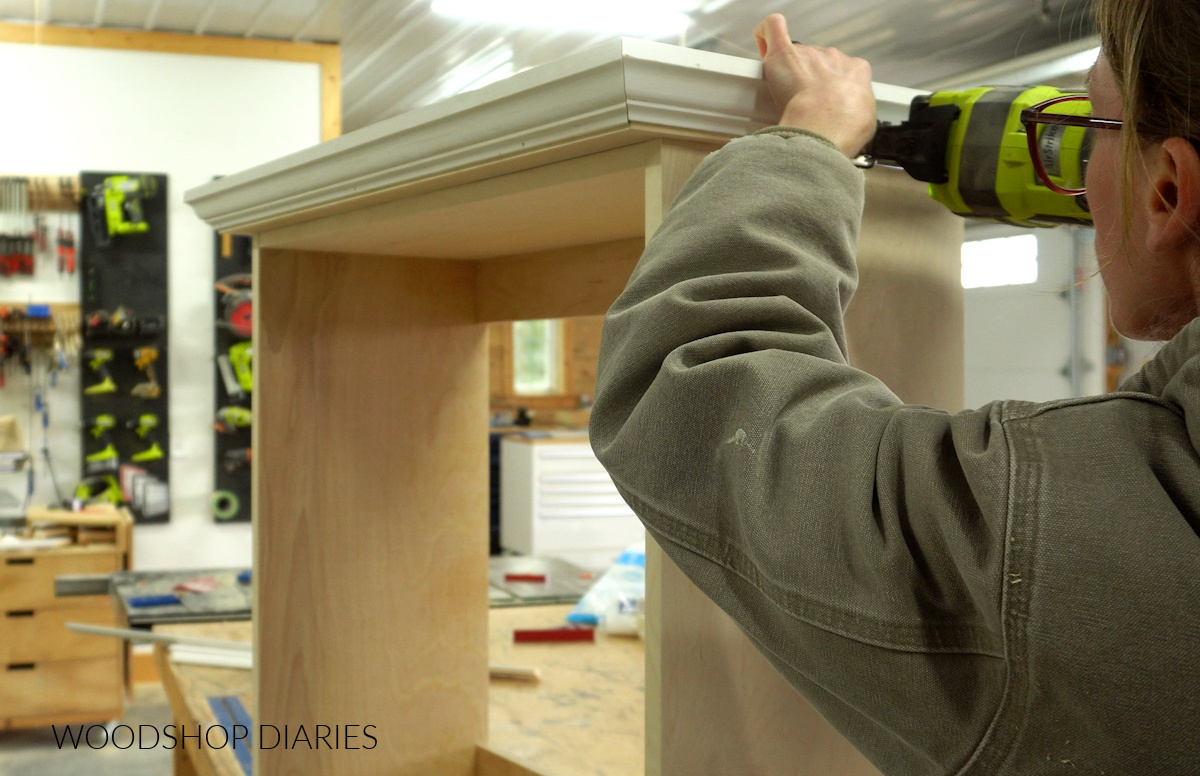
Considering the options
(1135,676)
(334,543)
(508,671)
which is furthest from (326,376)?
(1135,676)

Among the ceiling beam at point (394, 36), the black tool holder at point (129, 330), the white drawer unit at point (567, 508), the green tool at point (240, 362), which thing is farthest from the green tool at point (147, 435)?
the white drawer unit at point (567, 508)

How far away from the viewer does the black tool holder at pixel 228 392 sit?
4.85 meters

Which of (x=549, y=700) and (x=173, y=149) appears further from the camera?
(x=173, y=149)

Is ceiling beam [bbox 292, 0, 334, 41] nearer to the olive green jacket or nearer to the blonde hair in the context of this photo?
the olive green jacket

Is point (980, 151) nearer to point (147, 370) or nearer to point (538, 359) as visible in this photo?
point (147, 370)

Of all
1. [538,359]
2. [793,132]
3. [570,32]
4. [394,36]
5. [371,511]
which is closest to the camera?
[793,132]

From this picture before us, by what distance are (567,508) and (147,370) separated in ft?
9.74

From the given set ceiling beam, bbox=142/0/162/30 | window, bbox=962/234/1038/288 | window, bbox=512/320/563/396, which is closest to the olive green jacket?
ceiling beam, bbox=142/0/162/30

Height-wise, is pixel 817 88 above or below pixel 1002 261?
below

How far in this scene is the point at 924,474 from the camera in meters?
0.44

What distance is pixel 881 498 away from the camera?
1.47ft

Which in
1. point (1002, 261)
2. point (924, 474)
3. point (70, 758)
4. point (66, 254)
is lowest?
point (70, 758)

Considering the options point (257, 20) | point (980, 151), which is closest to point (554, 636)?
point (980, 151)

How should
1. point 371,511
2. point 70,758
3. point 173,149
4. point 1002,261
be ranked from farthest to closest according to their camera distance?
point 1002,261, point 173,149, point 70,758, point 371,511
